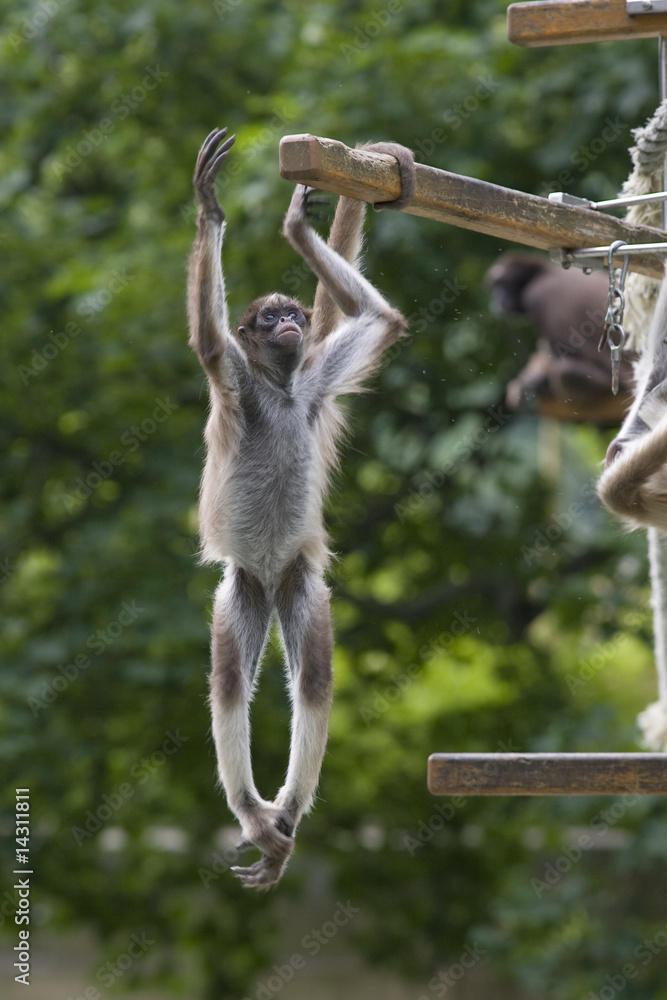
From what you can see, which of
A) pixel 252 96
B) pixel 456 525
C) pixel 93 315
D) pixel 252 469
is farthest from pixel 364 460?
pixel 252 469

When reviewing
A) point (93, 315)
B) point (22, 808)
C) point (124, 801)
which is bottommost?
point (124, 801)

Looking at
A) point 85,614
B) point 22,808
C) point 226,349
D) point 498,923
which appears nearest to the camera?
point 226,349

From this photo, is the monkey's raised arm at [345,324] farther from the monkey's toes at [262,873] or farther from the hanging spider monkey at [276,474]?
the monkey's toes at [262,873]

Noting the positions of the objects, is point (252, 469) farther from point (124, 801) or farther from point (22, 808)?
point (124, 801)

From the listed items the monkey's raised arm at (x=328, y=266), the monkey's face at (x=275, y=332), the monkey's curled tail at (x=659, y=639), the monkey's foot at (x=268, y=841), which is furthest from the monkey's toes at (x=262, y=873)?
the monkey's curled tail at (x=659, y=639)

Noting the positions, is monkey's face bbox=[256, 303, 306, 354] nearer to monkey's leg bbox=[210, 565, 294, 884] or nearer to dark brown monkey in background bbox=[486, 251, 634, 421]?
monkey's leg bbox=[210, 565, 294, 884]

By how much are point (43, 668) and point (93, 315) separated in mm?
2249

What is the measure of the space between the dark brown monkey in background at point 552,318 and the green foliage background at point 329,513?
1.05ft

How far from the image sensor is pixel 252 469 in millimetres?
3875

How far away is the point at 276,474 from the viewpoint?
12.7ft

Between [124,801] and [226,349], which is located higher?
[226,349]

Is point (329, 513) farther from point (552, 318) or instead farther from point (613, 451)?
point (613, 451)

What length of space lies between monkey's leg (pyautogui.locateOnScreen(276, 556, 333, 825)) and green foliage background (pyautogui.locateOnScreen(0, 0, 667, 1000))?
12.1ft

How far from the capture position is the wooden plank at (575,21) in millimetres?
4203
